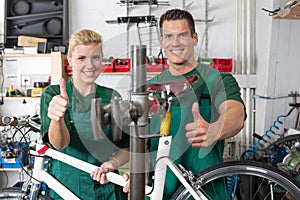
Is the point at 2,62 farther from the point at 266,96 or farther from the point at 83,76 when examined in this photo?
the point at 83,76

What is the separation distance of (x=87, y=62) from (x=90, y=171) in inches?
16.5

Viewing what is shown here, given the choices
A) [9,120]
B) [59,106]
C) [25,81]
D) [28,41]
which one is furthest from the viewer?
[25,81]

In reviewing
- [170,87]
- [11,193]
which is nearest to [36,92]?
[11,193]

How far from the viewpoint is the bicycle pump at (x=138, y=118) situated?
2.05 feet

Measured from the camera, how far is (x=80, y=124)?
107 centimetres

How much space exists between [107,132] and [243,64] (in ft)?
10.7

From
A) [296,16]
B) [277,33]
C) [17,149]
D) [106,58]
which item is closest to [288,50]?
[277,33]

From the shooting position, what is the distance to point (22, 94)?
377cm

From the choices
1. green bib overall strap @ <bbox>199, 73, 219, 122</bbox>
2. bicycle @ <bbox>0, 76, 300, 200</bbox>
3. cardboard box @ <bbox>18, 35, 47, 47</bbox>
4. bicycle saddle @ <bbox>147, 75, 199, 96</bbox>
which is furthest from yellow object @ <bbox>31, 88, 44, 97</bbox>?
bicycle saddle @ <bbox>147, 75, 199, 96</bbox>

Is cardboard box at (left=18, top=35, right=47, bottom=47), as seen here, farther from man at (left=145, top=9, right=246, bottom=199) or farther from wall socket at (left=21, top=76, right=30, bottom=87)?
man at (left=145, top=9, right=246, bottom=199)

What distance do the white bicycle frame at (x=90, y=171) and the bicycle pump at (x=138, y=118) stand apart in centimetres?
38

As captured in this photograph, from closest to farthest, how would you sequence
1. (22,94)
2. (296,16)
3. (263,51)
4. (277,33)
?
(296,16)
(277,33)
(263,51)
(22,94)

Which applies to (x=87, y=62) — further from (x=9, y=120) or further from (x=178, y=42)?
(x=9, y=120)

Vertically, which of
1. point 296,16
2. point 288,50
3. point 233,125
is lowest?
point 233,125
